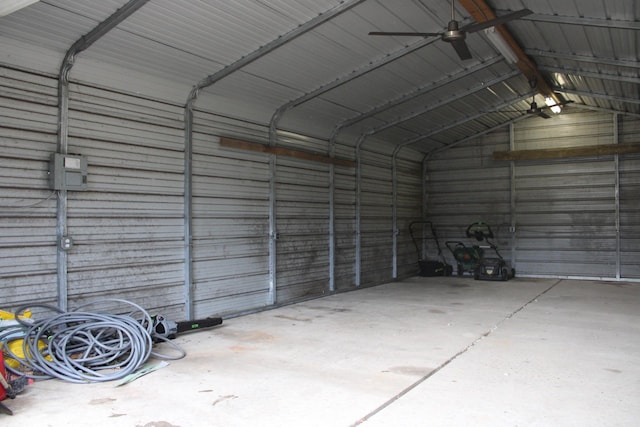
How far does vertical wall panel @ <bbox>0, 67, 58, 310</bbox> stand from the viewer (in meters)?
4.62

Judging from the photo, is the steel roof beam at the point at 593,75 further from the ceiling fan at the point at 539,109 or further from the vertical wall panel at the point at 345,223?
the vertical wall panel at the point at 345,223

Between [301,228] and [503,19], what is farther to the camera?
[301,228]

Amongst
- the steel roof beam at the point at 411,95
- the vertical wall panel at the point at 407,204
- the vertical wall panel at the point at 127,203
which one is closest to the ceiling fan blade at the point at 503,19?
the steel roof beam at the point at 411,95

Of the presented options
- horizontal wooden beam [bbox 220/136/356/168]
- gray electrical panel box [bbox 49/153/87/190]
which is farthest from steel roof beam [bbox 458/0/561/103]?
gray electrical panel box [bbox 49/153/87/190]

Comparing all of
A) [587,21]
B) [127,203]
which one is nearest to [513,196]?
[587,21]

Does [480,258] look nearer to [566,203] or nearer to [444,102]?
[566,203]

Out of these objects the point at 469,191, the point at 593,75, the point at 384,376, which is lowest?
the point at 384,376

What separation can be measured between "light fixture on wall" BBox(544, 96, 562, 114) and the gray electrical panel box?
27.8ft

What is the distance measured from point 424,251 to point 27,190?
948 centimetres

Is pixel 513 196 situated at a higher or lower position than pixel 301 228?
higher

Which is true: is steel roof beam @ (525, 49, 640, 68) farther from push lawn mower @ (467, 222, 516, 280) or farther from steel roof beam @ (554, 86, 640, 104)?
push lawn mower @ (467, 222, 516, 280)

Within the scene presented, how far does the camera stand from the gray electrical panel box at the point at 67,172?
4.89 meters

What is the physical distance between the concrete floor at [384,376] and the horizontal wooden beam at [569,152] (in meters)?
4.60

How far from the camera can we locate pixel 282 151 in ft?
25.2
